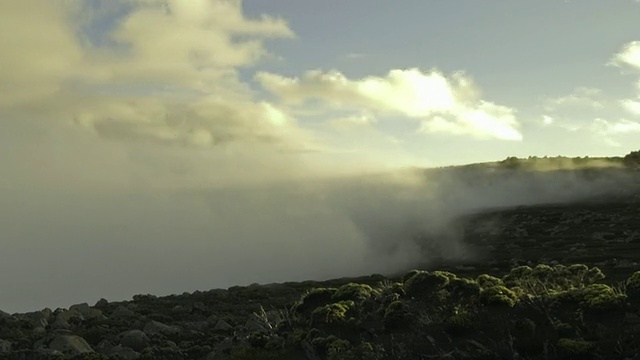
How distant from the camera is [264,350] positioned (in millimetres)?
27344

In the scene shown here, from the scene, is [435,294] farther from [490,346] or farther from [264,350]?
[264,350]

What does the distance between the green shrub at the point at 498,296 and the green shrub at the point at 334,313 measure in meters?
6.23

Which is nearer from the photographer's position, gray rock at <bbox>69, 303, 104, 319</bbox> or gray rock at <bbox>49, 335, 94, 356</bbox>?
gray rock at <bbox>49, 335, 94, 356</bbox>

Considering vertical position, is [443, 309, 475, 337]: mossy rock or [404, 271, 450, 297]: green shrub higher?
[404, 271, 450, 297]: green shrub

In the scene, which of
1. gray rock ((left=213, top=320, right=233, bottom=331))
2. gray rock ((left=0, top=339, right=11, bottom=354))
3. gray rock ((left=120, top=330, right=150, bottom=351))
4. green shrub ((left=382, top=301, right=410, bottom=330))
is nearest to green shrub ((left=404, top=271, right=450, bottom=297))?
green shrub ((left=382, top=301, right=410, bottom=330))

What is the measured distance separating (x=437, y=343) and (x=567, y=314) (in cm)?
548

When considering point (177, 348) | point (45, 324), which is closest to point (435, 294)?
point (177, 348)

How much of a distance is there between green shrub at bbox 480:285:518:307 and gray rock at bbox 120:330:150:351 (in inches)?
1042

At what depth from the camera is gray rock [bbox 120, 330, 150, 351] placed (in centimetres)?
4231

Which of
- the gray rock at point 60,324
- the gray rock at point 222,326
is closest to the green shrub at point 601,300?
the gray rock at point 222,326

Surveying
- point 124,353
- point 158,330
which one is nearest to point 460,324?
point 124,353

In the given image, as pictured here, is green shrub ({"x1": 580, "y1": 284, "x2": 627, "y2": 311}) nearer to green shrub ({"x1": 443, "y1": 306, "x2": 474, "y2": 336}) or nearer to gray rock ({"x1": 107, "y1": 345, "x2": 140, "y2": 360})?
green shrub ({"x1": 443, "y1": 306, "x2": 474, "y2": 336})

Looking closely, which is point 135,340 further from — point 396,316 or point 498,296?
point 498,296

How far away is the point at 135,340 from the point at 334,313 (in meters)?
21.4
